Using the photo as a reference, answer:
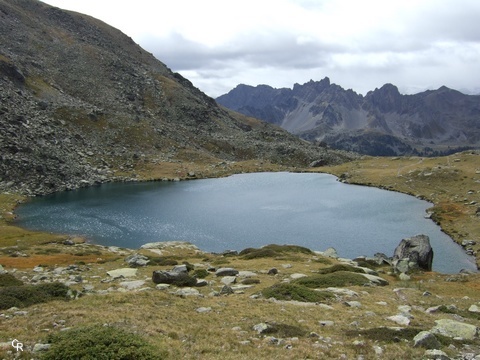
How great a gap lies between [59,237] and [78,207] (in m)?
31.5

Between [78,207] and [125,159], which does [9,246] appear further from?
[125,159]

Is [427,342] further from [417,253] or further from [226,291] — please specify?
[417,253]

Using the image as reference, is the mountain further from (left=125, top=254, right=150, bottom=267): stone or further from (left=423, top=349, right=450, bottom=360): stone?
(left=423, top=349, right=450, bottom=360): stone

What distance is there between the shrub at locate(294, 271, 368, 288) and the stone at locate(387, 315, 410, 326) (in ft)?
33.7

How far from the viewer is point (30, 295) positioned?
88.5ft

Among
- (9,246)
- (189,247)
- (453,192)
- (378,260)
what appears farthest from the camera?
(453,192)

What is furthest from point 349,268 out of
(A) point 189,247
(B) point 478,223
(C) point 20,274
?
(B) point 478,223

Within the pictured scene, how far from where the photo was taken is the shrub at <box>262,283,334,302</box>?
31109 millimetres

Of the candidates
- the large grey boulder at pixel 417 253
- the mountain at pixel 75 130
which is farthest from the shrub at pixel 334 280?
the mountain at pixel 75 130

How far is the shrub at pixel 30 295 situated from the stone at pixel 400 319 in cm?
2222

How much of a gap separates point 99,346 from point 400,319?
1881 cm

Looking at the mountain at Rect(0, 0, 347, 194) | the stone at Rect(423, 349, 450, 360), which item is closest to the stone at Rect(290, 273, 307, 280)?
the stone at Rect(423, 349, 450, 360)

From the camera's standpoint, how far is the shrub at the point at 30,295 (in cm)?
2564

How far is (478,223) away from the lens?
81.9 meters
